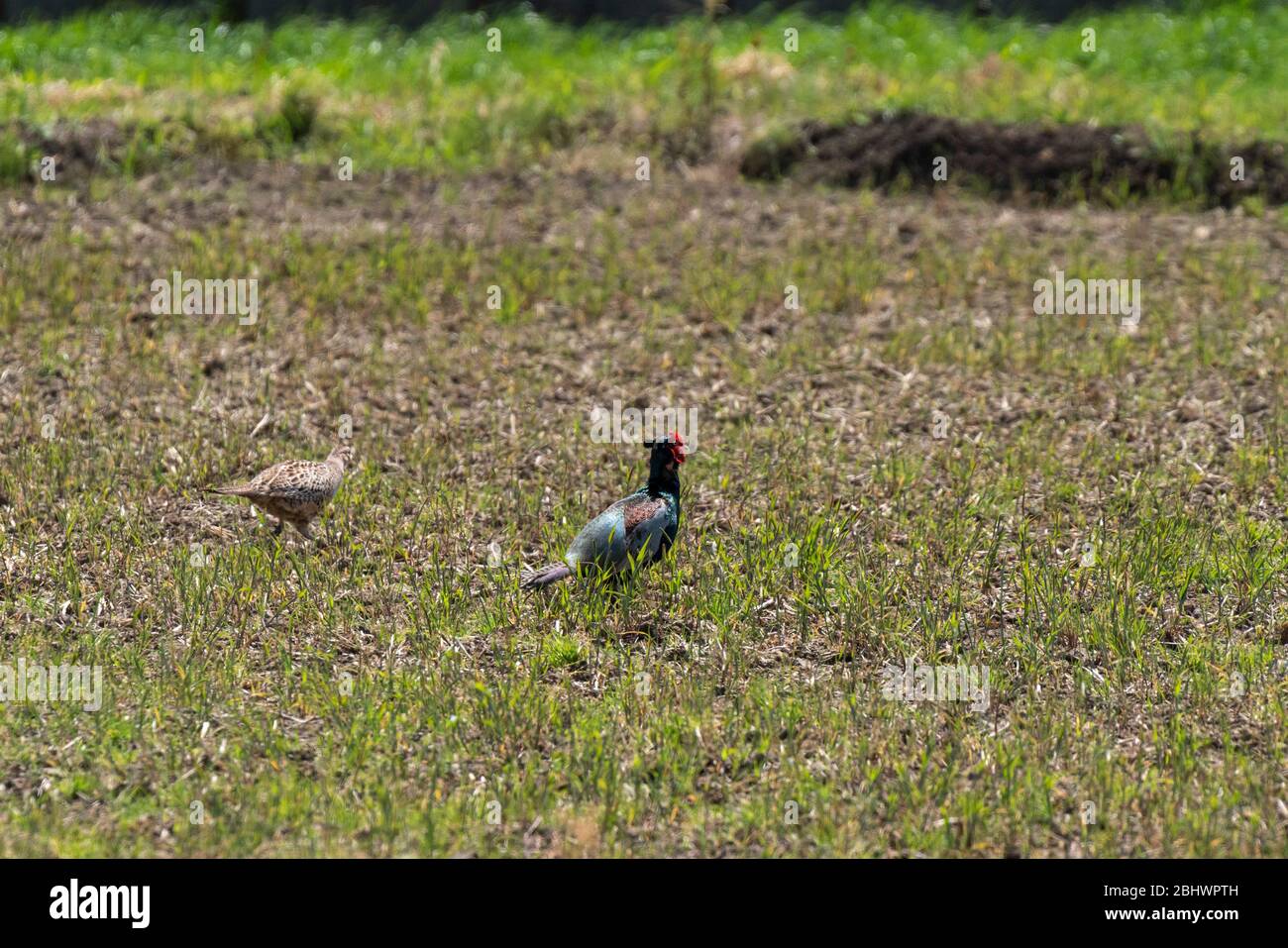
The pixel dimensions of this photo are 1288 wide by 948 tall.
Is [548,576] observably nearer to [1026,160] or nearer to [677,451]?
[677,451]

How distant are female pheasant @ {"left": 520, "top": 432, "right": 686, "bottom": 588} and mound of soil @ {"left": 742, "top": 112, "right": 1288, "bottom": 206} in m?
6.56

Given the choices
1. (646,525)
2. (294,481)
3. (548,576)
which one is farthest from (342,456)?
(646,525)

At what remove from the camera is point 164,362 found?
10023 mm

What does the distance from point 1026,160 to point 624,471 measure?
621cm

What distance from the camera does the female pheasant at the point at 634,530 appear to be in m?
6.96

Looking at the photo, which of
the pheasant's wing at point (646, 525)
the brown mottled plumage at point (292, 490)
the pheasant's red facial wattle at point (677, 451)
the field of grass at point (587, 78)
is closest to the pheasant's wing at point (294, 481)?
the brown mottled plumage at point (292, 490)

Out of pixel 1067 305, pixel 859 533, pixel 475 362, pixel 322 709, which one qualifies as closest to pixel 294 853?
pixel 322 709

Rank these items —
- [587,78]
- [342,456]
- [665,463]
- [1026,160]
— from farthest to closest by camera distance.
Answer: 1. [587,78]
2. [1026,160]
3. [342,456]
4. [665,463]

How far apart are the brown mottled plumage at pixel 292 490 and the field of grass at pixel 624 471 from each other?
0.73 ft

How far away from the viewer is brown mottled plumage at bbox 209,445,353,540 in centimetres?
736

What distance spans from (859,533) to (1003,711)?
178cm

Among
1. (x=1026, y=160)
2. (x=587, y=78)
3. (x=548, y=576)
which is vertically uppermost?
(x=587, y=78)

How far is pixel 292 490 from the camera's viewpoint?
7.38 meters
